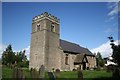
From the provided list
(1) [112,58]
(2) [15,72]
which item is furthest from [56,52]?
(1) [112,58]

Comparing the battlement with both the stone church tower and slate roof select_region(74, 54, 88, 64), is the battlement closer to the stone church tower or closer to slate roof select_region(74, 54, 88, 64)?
the stone church tower

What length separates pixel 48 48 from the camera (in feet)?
112

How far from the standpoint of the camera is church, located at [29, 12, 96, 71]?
3341cm

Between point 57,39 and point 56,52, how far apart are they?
2.90 m

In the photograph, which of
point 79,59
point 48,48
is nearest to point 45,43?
point 48,48

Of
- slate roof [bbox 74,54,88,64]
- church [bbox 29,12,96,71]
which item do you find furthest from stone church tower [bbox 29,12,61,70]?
slate roof [bbox 74,54,88,64]

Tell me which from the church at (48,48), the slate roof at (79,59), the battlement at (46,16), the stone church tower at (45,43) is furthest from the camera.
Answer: the slate roof at (79,59)

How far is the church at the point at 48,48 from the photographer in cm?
3341

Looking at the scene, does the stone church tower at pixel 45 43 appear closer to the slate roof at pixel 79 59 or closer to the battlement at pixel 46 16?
the battlement at pixel 46 16

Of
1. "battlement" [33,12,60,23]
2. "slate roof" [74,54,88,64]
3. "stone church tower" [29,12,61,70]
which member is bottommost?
"slate roof" [74,54,88,64]

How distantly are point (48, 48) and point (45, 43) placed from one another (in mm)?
1285

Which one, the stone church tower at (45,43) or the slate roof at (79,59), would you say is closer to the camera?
the stone church tower at (45,43)

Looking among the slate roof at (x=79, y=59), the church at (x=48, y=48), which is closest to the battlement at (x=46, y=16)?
the church at (x=48, y=48)

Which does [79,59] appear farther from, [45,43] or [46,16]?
[46,16]
